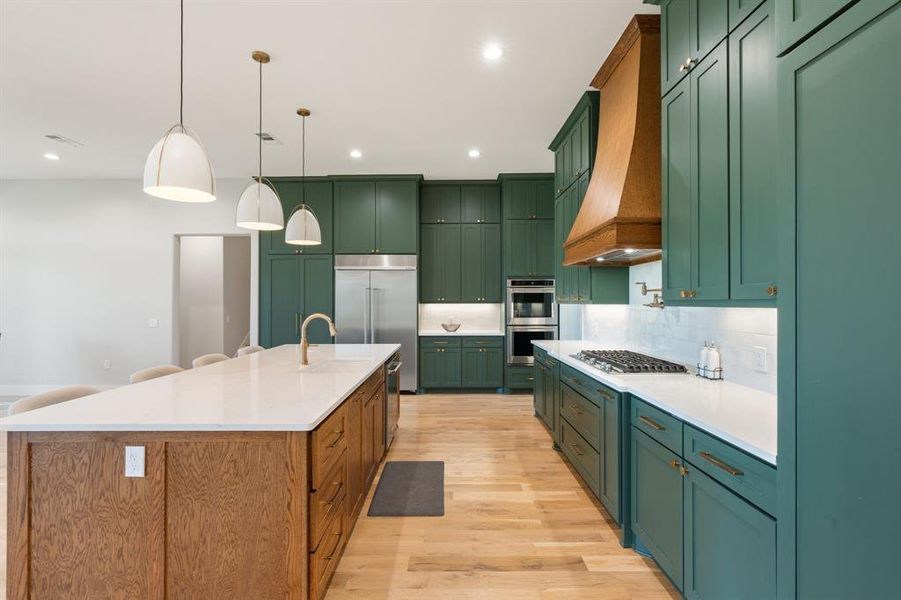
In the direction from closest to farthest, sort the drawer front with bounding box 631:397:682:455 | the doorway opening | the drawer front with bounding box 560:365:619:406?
the drawer front with bounding box 631:397:682:455 < the drawer front with bounding box 560:365:619:406 < the doorway opening

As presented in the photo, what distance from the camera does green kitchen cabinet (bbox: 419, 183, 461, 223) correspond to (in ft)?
20.5

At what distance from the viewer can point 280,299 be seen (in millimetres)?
5977

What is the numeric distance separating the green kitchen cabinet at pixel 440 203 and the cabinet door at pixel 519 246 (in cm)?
84

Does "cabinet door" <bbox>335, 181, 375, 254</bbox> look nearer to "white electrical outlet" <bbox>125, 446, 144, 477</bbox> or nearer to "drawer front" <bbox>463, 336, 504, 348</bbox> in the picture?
"drawer front" <bbox>463, 336, 504, 348</bbox>

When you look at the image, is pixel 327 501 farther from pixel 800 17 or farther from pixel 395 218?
pixel 395 218

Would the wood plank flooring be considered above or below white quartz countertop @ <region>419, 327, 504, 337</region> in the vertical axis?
below

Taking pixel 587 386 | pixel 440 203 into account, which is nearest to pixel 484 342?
pixel 440 203

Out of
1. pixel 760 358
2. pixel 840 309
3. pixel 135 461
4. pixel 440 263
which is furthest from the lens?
pixel 440 263

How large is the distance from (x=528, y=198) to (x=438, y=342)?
250 cm

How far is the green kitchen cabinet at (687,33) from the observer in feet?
6.18

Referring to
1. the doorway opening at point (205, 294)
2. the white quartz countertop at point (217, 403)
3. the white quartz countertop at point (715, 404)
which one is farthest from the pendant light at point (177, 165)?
the doorway opening at point (205, 294)

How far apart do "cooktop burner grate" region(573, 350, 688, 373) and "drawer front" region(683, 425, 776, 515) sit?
2.81 feet

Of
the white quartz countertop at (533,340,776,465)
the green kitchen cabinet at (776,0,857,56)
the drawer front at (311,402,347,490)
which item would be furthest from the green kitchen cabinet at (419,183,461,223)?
the green kitchen cabinet at (776,0,857,56)

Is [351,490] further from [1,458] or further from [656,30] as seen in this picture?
[1,458]
